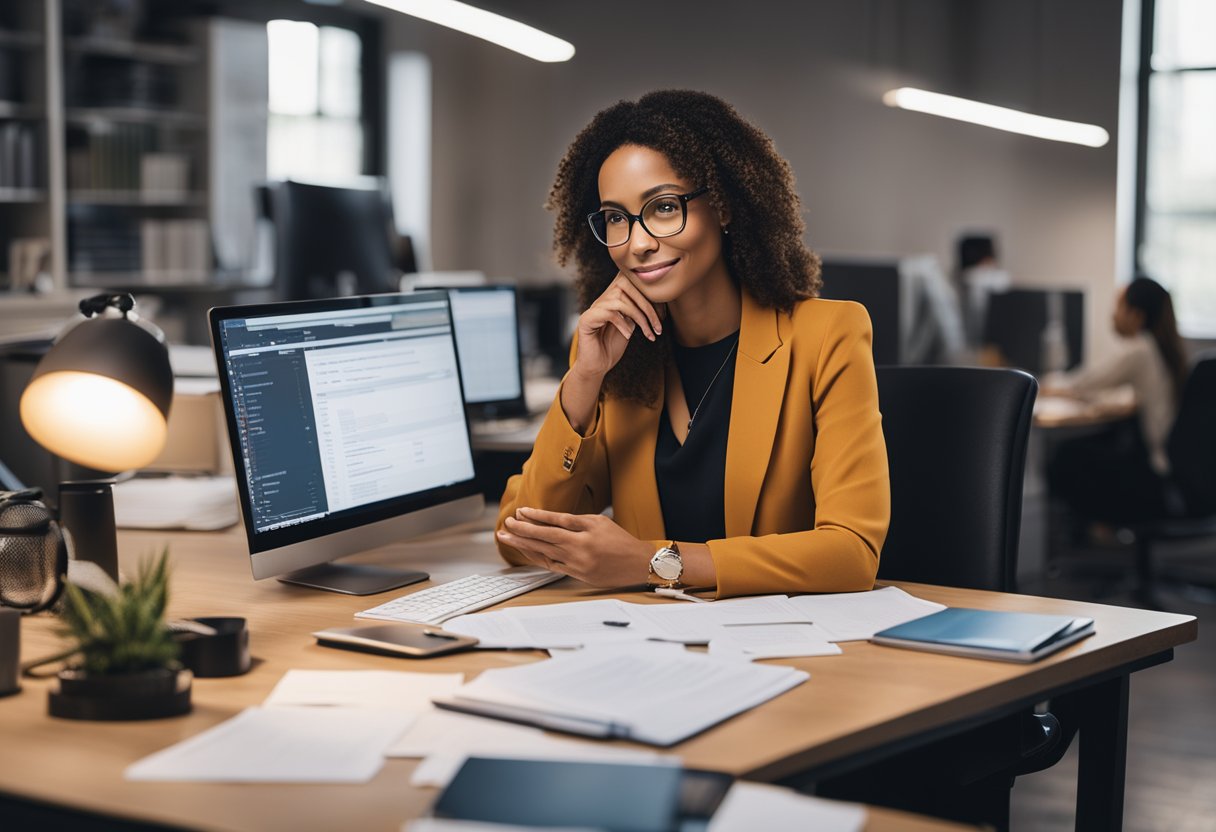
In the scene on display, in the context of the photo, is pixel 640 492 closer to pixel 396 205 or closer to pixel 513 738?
pixel 513 738

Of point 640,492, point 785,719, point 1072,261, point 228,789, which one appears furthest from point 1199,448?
point 228,789

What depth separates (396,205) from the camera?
7898 millimetres

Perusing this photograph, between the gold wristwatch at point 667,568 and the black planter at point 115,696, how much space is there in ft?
2.21

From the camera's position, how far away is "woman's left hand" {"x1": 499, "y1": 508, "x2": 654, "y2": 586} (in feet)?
5.76

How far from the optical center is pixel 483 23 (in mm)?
4145

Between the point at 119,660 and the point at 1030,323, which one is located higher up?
the point at 1030,323

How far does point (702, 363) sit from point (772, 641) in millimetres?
616

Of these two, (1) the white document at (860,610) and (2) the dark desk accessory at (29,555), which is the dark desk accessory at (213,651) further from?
(1) the white document at (860,610)

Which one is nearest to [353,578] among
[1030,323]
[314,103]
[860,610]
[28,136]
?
[860,610]

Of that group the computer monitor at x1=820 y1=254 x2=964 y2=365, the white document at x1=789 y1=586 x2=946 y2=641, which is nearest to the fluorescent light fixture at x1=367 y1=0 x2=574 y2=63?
the computer monitor at x1=820 y1=254 x2=964 y2=365

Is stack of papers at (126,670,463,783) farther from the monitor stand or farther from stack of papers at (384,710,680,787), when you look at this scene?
the monitor stand

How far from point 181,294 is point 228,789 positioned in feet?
20.1

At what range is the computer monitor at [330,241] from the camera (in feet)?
10.8

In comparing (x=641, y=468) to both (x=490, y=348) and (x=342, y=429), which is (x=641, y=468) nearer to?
(x=342, y=429)
